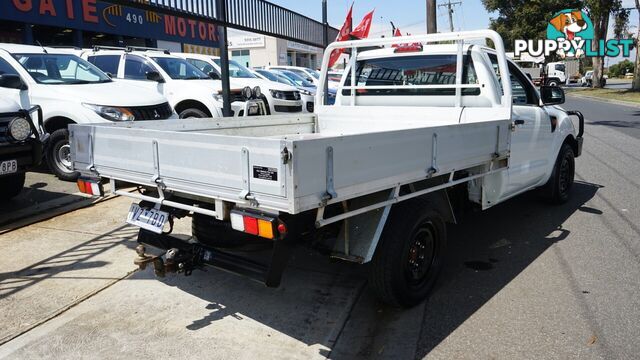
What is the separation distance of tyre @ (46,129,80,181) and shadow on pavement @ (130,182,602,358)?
3.82 m

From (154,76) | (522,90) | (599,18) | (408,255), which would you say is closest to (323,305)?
(408,255)

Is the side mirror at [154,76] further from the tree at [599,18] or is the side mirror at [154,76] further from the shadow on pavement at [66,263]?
the tree at [599,18]

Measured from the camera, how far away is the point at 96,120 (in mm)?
7344

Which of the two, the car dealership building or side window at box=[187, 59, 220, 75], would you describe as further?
the car dealership building

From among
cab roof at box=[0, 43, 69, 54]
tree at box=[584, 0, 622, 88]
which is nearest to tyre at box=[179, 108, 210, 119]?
cab roof at box=[0, 43, 69, 54]

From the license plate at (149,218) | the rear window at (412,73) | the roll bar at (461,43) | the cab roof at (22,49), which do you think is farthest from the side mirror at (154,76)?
the license plate at (149,218)

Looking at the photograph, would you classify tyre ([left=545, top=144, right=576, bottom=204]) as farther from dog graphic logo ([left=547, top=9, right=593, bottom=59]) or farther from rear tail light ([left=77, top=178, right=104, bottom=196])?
dog graphic logo ([left=547, top=9, right=593, bottom=59])

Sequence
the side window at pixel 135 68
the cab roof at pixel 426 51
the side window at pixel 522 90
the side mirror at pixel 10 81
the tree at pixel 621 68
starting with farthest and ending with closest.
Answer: the tree at pixel 621 68, the side window at pixel 135 68, the side mirror at pixel 10 81, the side window at pixel 522 90, the cab roof at pixel 426 51

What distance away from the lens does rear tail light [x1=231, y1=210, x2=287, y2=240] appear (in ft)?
9.46

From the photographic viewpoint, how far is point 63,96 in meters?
7.50

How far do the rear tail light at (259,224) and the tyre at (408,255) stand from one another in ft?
3.28

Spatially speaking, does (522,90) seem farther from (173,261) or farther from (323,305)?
(173,261)

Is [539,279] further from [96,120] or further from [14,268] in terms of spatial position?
[96,120]

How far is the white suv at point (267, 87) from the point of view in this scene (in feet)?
39.0
